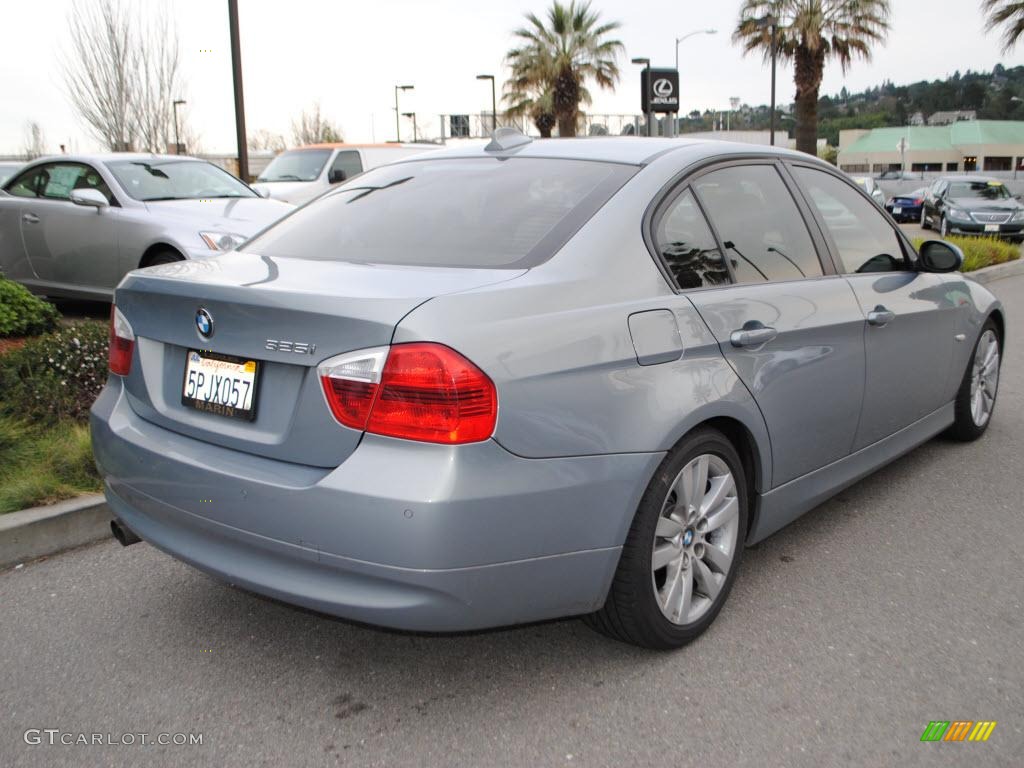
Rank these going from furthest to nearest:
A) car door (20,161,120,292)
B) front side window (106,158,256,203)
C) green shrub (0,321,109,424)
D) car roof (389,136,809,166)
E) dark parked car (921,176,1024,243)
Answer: dark parked car (921,176,1024,243) < front side window (106,158,256,203) < car door (20,161,120,292) < green shrub (0,321,109,424) < car roof (389,136,809,166)

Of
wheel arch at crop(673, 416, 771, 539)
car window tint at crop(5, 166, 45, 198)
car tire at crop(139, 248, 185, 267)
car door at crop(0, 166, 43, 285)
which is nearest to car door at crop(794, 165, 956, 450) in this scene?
wheel arch at crop(673, 416, 771, 539)

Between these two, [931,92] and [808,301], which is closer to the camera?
[808,301]

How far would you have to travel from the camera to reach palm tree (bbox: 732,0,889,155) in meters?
29.9

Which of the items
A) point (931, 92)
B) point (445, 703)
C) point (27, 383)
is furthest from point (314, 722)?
point (931, 92)

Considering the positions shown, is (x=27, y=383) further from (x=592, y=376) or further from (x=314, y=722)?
(x=592, y=376)

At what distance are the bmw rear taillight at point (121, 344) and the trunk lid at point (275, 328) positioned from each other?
0.14 feet

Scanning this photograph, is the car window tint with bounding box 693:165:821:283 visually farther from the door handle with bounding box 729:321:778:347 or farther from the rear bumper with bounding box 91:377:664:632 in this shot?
the rear bumper with bounding box 91:377:664:632

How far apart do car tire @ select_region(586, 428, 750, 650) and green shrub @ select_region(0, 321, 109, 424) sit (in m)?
3.40

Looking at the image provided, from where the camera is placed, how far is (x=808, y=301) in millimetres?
3633

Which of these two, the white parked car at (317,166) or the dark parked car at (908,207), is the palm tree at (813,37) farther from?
the white parked car at (317,166)

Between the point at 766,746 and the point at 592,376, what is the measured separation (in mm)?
1091

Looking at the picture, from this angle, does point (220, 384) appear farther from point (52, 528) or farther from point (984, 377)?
point (984, 377)

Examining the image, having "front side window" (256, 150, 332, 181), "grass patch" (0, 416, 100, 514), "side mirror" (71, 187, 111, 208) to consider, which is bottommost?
"grass patch" (0, 416, 100, 514)

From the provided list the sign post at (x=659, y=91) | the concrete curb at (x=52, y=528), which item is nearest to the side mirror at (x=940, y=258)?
the concrete curb at (x=52, y=528)
